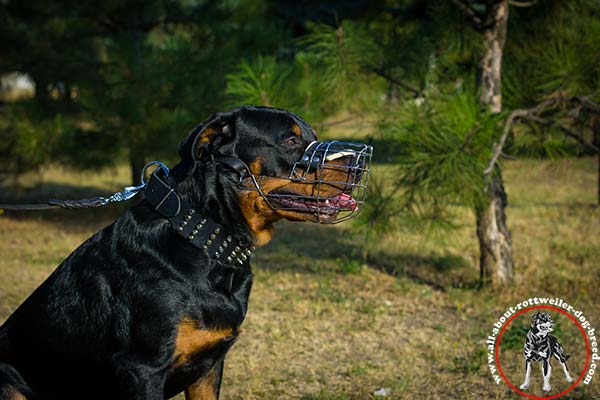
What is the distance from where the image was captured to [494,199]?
4969 millimetres

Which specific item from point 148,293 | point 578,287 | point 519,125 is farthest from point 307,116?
point 148,293

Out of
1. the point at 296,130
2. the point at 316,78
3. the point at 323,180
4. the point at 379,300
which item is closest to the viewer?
the point at 323,180

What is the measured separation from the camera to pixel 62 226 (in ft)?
25.2

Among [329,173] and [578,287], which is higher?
[329,173]

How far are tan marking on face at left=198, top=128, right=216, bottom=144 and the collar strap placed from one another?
0.73ft

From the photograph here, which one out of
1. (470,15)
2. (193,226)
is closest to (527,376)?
(193,226)

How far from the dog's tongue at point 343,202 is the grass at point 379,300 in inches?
49.4

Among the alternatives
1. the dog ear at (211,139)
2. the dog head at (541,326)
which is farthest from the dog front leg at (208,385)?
the dog head at (541,326)

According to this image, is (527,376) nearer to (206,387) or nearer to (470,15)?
(206,387)

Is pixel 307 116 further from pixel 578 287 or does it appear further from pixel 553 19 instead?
pixel 578 287

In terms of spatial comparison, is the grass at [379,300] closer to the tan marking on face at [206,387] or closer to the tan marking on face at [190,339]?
the tan marking on face at [206,387]

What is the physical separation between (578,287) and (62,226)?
5.76 metres

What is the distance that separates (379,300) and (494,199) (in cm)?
121

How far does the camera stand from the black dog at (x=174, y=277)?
2285mm
